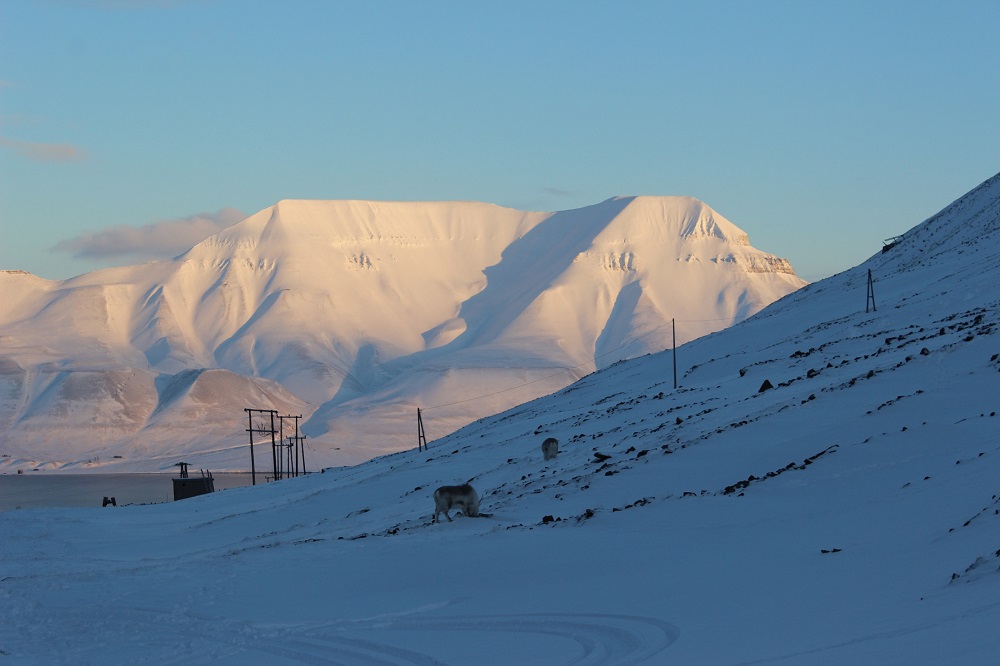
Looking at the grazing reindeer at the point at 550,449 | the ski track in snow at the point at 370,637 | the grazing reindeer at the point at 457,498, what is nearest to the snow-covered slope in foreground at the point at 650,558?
the ski track in snow at the point at 370,637

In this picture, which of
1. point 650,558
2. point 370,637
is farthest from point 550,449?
point 370,637

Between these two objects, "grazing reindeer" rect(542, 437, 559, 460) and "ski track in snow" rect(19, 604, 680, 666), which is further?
"grazing reindeer" rect(542, 437, 559, 460)

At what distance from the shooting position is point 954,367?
2448cm

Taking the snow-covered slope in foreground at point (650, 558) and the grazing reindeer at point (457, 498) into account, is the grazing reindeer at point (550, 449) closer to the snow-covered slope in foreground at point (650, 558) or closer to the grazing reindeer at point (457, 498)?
the snow-covered slope in foreground at point (650, 558)

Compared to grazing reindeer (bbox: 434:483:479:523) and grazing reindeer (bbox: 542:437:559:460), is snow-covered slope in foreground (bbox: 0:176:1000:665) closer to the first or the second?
grazing reindeer (bbox: 434:483:479:523)

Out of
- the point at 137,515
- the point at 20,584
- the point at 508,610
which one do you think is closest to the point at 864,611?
the point at 508,610

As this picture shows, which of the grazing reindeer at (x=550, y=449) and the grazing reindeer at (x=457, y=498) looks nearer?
the grazing reindeer at (x=457, y=498)

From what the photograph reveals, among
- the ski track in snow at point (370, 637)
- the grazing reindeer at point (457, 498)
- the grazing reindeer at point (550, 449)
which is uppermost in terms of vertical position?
the grazing reindeer at point (550, 449)

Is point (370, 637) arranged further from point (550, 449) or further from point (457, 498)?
point (550, 449)

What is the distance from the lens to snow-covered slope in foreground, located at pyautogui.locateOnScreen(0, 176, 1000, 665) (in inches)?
466

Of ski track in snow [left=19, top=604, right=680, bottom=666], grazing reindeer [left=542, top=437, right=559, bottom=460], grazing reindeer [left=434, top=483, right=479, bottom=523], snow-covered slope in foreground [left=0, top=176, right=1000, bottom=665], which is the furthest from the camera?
grazing reindeer [left=542, top=437, right=559, bottom=460]

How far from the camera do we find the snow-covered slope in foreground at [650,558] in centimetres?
1184

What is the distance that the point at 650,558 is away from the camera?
1614cm

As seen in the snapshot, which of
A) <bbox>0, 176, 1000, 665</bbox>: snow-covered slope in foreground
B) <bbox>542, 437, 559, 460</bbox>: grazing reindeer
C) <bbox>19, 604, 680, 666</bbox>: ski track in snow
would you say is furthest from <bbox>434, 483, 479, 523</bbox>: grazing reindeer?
<bbox>542, 437, 559, 460</bbox>: grazing reindeer
